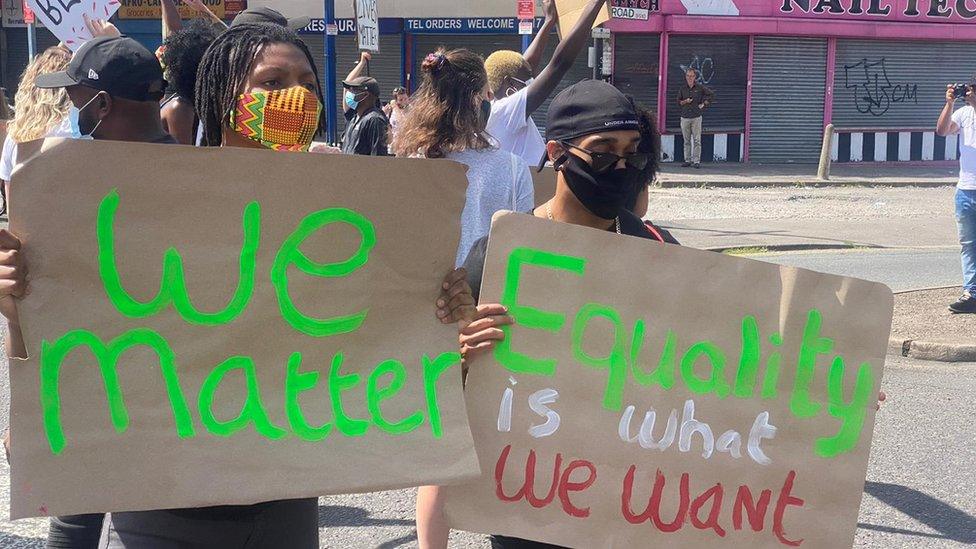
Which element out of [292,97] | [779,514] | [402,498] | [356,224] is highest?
[292,97]

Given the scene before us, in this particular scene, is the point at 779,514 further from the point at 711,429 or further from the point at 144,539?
the point at 144,539

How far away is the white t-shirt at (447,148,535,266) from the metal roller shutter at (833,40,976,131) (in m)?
21.6

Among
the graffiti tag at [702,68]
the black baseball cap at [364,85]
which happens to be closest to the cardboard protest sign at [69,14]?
the black baseball cap at [364,85]

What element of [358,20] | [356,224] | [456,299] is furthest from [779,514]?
[358,20]

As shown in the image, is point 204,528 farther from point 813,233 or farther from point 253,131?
point 813,233

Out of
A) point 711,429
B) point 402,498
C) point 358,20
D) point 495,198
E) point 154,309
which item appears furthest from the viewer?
point 358,20

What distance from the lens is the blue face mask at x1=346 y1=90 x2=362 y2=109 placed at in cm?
974

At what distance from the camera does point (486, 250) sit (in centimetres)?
269

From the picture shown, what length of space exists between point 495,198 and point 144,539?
6.25 feet

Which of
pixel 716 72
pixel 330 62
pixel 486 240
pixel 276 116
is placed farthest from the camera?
pixel 716 72

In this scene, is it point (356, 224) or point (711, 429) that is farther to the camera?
point (711, 429)

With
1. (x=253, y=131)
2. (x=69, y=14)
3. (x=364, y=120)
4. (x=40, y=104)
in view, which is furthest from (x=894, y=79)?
(x=253, y=131)

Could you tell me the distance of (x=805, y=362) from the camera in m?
2.70

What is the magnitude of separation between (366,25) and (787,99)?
12316 millimetres
